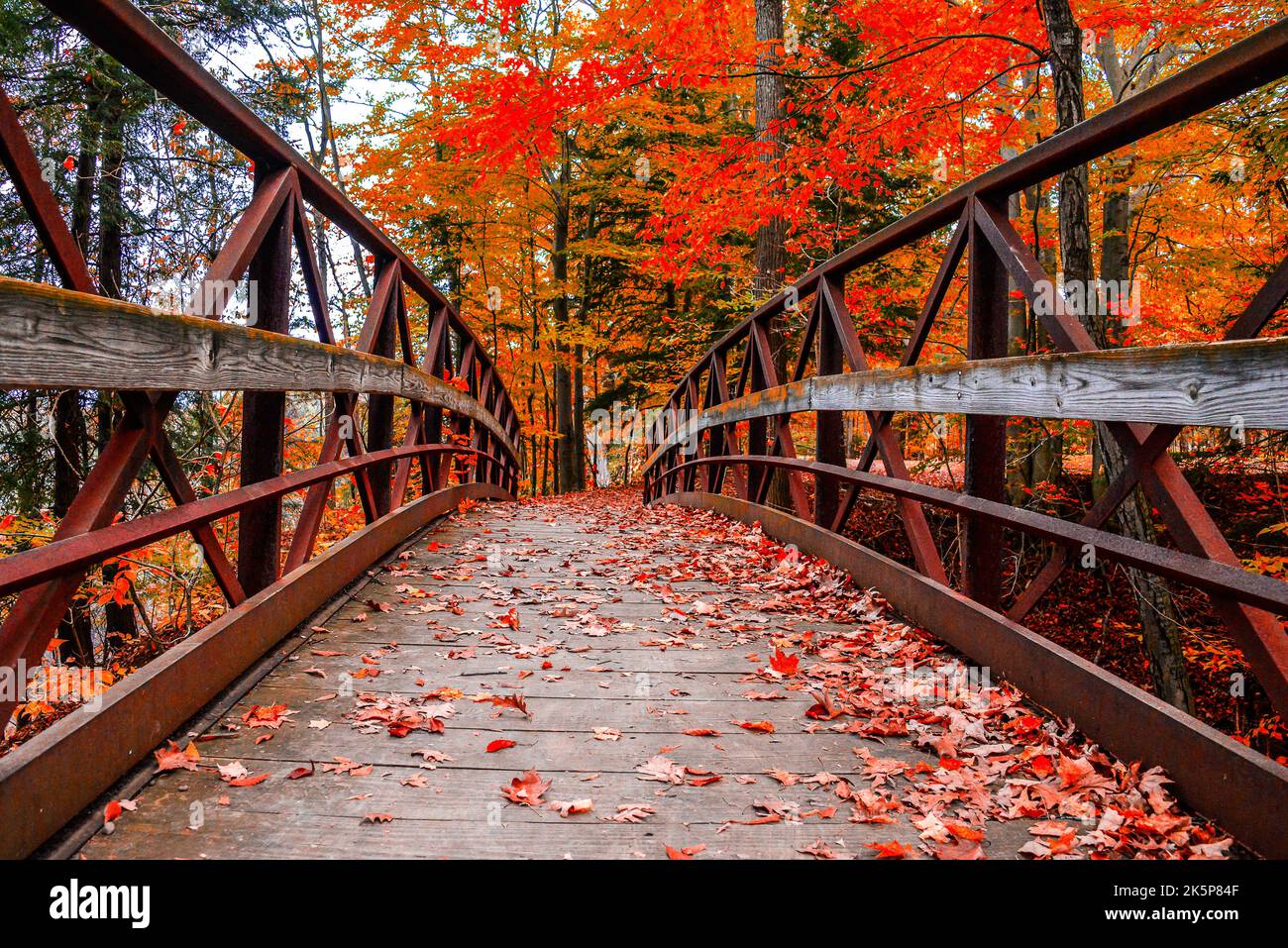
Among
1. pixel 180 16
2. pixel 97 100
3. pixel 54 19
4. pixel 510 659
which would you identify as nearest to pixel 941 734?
pixel 510 659

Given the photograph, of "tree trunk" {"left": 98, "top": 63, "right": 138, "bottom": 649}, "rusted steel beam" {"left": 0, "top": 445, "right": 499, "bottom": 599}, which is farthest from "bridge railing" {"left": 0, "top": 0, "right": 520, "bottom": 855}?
"tree trunk" {"left": 98, "top": 63, "right": 138, "bottom": 649}

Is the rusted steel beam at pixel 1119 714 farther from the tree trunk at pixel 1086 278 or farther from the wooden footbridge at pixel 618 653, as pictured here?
the tree trunk at pixel 1086 278

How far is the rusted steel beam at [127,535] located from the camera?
6.01ft

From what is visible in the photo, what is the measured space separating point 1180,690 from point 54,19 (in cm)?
1181

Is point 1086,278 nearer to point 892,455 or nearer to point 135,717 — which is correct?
point 892,455

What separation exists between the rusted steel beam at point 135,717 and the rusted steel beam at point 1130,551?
3.05 meters

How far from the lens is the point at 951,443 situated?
20141 mm

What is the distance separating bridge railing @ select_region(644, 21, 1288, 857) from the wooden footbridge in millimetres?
12

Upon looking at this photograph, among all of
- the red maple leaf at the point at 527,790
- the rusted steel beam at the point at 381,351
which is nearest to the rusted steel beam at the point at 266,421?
the rusted steel beam at the point at 381,351

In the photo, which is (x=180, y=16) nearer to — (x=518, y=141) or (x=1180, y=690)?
(x=518, y=141)

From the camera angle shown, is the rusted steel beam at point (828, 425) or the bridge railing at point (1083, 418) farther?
the rusted steel beam at point (828, 425)

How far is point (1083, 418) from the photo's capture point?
2574mm

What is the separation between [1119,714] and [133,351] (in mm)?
3298

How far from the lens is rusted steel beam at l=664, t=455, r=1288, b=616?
6.22ft
